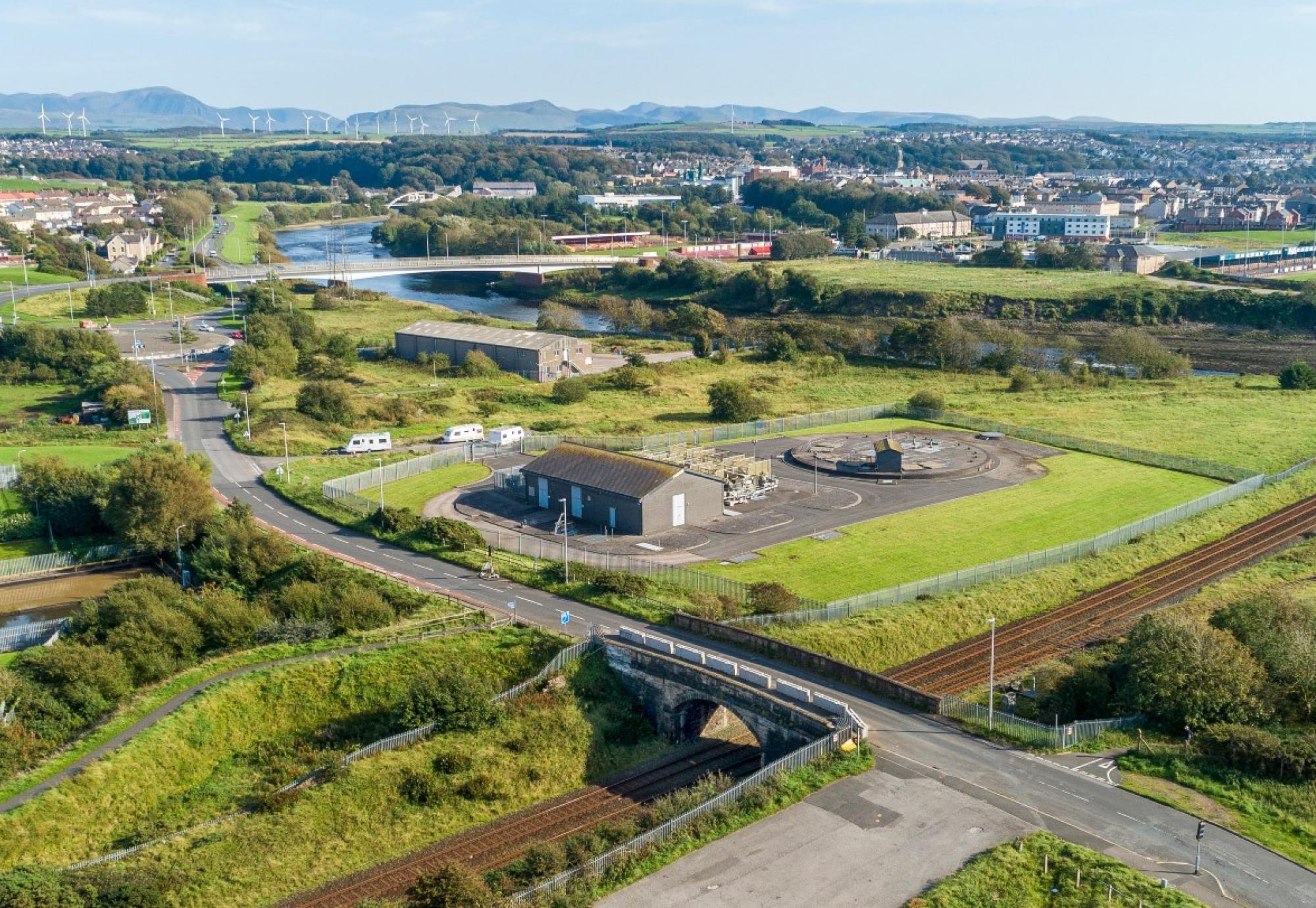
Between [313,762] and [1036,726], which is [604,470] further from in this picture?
[1036,726]

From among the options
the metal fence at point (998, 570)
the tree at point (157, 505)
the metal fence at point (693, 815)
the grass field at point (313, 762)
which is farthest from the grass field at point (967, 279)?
the metal fence at point (693, 815)

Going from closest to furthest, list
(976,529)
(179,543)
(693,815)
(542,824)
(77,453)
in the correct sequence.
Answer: (693,815), (542,824), (179,543), (976,529), (77,453)

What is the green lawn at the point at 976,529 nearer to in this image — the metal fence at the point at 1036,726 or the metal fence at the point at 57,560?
the metal fence at the point at 1036,726

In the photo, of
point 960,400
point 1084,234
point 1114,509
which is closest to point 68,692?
point 1114,509

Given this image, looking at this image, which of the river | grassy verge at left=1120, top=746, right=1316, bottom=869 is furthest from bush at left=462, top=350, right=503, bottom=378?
grassy verge at left=1120, top=746, right=1316, bottom=869

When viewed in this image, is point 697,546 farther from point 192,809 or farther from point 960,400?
point 960,400

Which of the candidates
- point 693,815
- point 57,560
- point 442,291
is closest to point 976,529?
point 693,815
